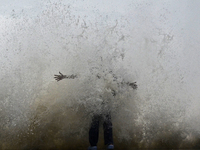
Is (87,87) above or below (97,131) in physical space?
above

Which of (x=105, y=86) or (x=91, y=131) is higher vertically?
(x=105, y=86)

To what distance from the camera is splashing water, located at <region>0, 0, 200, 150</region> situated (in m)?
4.12

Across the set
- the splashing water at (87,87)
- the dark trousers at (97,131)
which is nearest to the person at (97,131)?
the dark trousers at (97,131)

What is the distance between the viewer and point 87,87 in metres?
4.14

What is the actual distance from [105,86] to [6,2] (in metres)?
6.72

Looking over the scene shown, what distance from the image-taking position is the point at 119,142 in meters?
4.29

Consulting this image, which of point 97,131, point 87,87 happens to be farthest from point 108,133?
point 87,87

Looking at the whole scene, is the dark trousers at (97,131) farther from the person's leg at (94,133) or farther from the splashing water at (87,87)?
the splashing water at (87,87)

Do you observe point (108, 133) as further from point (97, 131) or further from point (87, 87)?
point (87, 87)

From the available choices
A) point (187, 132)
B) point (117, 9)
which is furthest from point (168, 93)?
point (117, 9)

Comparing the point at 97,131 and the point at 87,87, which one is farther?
the point at 87,87

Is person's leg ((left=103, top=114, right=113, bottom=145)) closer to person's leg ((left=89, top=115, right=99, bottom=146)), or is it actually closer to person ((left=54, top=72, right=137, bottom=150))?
person ((left=54, top=72, right=137, bottom=150))

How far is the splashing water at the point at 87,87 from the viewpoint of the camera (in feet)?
13.5

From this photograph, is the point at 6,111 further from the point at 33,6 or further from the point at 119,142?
the point at 33,6
